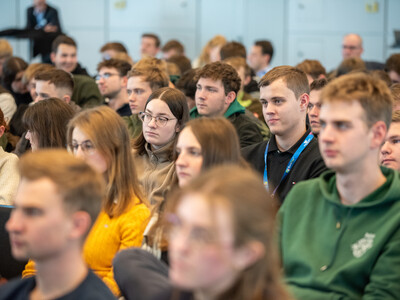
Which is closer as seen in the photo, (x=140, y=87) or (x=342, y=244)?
(x=342, y=244)

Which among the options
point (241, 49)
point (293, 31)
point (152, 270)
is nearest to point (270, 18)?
point (293, 31)

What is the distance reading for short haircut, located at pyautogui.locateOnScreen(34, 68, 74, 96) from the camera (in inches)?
194

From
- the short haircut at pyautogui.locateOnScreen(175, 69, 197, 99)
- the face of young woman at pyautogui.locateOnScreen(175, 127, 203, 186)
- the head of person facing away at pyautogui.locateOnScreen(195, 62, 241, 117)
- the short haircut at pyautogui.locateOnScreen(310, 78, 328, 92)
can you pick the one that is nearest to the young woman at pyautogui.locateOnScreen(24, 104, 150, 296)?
the face of young woman at pyautogui.locateOnScreen(175, 127, 203, 186)

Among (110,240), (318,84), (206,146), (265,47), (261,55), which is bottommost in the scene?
(110,240)

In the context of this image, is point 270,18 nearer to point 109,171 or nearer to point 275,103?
point 275,103

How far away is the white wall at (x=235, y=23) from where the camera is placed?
9516mm

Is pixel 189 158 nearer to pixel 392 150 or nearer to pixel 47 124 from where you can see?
pixel 392 150

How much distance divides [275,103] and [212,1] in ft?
22.5

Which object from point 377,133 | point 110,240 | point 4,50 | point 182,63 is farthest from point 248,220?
point 4,50

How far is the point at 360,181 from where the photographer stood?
2070 mm

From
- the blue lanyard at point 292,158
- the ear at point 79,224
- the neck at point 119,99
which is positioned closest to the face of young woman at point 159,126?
the blue lanyard at point 292,158

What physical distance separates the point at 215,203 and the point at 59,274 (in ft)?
1.68

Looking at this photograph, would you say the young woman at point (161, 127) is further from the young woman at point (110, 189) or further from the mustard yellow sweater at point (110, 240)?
the mustard yellow sweater at point (110, 240)

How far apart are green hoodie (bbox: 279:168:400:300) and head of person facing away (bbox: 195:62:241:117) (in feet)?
7.26
